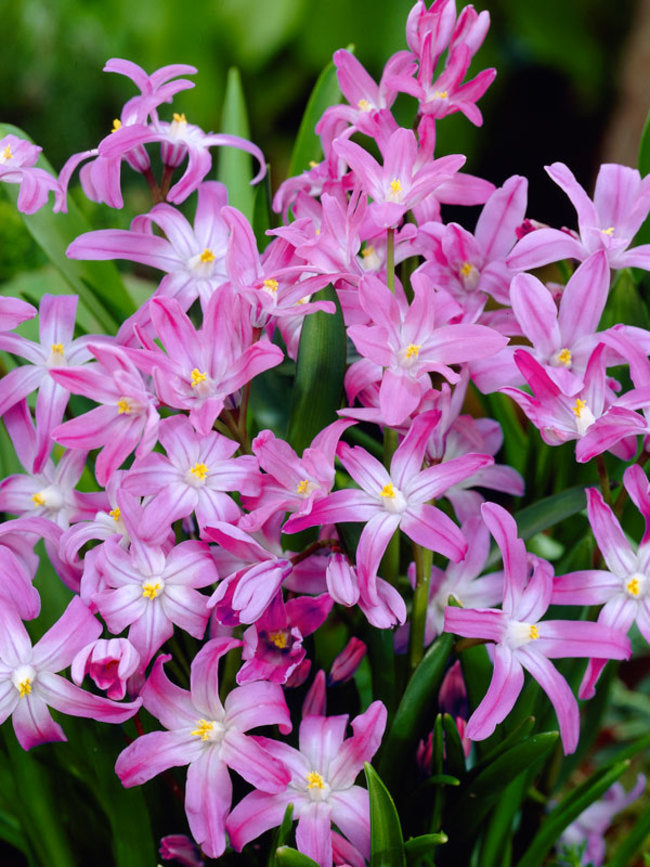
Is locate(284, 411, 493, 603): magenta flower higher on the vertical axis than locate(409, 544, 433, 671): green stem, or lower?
higher

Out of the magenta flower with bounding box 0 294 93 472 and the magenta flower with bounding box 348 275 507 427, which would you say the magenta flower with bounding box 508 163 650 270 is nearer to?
the magenta flower with bounding box 348 275 507 427

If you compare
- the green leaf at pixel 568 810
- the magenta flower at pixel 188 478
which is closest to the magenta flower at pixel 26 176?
the magenta flower at pixel 188 478

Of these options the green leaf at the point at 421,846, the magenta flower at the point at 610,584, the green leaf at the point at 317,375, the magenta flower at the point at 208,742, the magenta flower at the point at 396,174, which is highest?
the magenta flower at the point at 396,174

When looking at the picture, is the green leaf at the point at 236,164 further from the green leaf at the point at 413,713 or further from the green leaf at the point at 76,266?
the green leaf at the point at 413,713

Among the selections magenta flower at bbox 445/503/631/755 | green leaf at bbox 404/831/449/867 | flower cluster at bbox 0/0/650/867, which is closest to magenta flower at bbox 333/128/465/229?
flower cluster at bbox 0/0/650/867

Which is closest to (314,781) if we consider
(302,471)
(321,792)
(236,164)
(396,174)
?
(321,792)

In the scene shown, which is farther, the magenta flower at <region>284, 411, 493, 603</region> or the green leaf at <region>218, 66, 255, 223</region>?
the green leaf at <region>218, 66, 255, 223</region>
